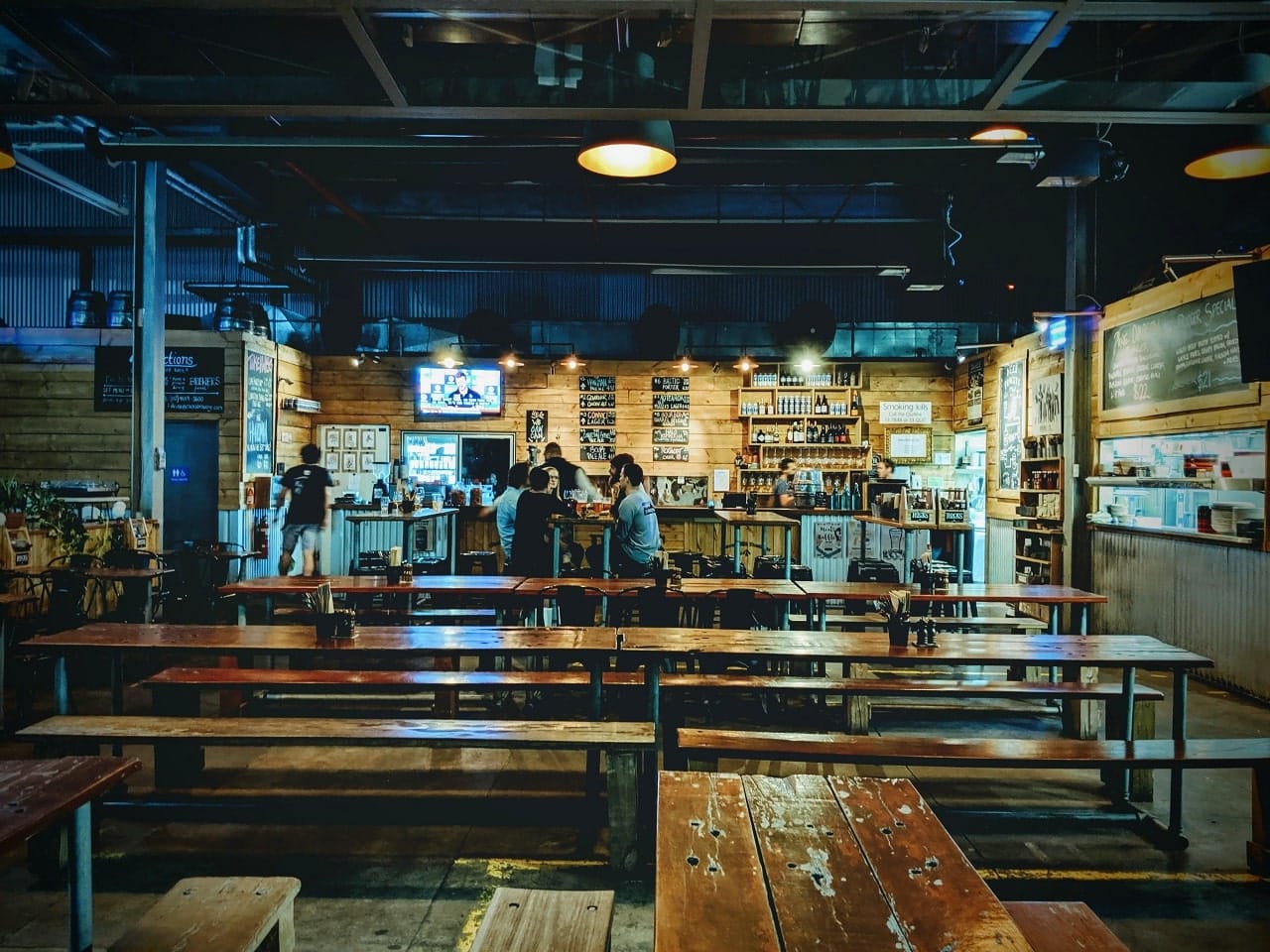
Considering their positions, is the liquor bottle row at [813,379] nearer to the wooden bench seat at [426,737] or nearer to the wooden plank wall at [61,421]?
the wooden plank wall at [61,421]

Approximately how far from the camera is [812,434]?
1208cm

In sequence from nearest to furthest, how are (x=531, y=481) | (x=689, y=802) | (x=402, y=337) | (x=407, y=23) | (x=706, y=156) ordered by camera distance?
(x=689, y=802) → (x=407, y=23) → (x=531, y=481) → (x=706, y=156) → (x=402, y=337)

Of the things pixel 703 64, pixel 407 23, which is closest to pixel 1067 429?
pixel 703 64

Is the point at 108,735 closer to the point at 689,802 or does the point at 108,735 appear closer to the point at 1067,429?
the point at 689,802

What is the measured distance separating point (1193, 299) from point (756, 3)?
18.5 feet

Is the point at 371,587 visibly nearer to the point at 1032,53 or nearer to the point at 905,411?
the point at 1032,53

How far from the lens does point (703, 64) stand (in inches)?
141

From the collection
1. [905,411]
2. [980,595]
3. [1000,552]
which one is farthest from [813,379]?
[980,595]

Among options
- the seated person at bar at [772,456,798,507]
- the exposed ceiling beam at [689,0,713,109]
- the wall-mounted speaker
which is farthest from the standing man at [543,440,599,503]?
the wall-mounted speaker

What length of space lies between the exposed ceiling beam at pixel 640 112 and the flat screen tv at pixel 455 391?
810cm

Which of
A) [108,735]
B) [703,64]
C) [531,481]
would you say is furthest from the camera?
[531,481]

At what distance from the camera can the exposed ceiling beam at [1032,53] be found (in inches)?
129

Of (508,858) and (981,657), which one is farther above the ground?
(981,657)

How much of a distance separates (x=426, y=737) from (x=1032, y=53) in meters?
3.97
